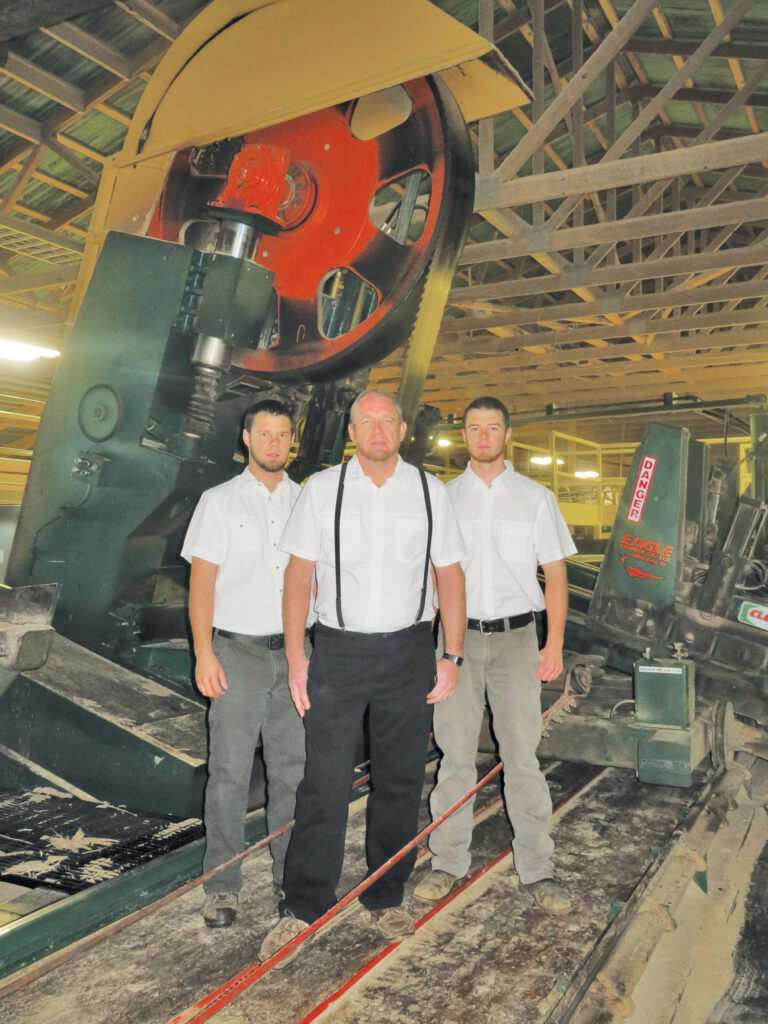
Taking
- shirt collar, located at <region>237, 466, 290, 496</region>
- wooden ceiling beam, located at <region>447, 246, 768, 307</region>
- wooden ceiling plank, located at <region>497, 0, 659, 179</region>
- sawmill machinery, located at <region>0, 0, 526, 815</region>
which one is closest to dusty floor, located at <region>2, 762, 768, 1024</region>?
sawmill machinery, located at <region>0, 0, 526, 815</region>

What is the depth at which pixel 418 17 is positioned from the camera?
10.4 feet

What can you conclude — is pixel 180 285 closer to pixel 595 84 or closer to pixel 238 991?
pixel 238 991

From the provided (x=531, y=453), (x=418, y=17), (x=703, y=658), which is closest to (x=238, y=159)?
(x=418, y=17)

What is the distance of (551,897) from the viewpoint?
9.00 feet

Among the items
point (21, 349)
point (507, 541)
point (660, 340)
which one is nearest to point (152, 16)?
point (21, 349)

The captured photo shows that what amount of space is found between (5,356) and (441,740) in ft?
28.5

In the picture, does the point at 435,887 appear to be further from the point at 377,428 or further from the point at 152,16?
the point at 152,16

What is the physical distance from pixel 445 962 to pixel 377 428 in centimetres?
164

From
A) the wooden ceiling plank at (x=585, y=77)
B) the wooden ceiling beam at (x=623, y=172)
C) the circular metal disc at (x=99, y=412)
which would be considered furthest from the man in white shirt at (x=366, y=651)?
the wooden ceiling plank at (x=585, y=77)

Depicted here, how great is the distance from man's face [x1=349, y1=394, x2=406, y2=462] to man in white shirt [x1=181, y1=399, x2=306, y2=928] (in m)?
0.39

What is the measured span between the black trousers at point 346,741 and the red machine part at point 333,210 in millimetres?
1597

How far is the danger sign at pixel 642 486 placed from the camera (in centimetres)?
469

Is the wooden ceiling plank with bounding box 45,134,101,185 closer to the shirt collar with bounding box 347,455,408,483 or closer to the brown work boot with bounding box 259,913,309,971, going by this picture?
the shirt collar with bounding box 347,455,408,483

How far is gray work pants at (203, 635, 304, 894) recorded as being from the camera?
2.62m
